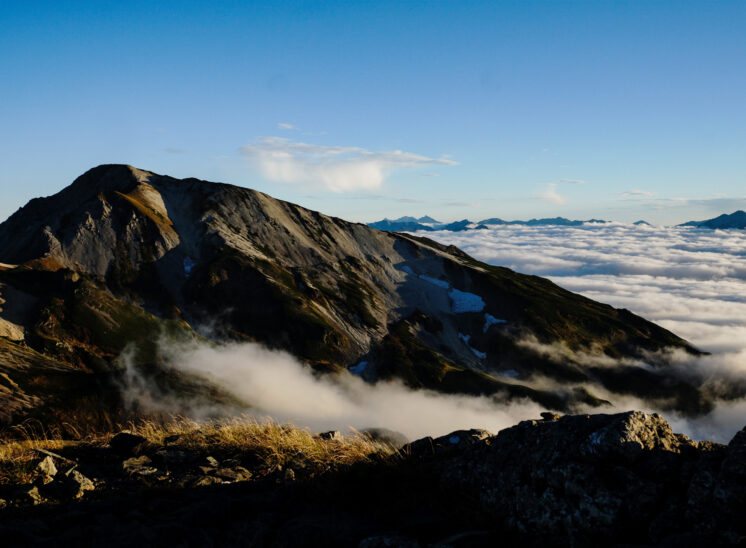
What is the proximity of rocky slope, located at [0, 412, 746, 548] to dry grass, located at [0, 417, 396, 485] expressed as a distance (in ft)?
0.87

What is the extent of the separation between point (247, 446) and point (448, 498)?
5.07 meters

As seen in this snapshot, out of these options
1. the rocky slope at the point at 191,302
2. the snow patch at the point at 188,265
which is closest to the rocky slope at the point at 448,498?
the rocky slope at the point at 191,302

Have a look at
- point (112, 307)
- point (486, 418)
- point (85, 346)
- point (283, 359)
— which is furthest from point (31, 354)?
point (486, 418)

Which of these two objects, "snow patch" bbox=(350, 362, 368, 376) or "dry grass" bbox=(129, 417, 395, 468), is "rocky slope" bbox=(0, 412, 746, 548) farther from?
"snow patch" bbox=(350, 362, 368, 376)

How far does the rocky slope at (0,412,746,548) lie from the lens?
20.7ft

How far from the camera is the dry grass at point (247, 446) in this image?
932 cm

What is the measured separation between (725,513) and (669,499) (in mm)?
701

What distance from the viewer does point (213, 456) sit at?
35.0 feet

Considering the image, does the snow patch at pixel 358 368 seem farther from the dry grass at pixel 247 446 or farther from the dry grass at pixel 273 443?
the dry grass at pixel 273 443

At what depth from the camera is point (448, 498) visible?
7996 mm

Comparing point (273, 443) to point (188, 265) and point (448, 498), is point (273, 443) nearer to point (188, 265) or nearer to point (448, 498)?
point (448, 498)

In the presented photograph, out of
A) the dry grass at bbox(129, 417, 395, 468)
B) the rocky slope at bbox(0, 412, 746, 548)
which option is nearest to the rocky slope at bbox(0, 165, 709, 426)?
the dry grass at bbox(129, 417, 395, 468)

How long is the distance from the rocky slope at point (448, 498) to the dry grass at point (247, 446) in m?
0.27

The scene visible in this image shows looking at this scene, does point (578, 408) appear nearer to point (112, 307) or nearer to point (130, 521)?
point (112, 307)
